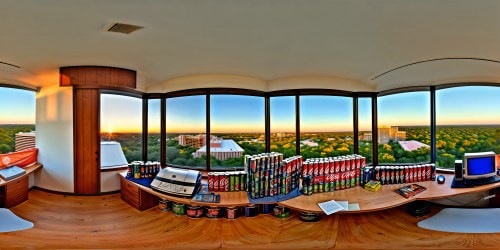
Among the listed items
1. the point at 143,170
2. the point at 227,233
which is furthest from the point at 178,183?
the point at 143,170

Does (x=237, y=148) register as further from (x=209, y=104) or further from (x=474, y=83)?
(x=474, y=83)

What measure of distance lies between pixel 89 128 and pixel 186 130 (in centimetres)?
142

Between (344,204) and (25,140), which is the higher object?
(25,140)

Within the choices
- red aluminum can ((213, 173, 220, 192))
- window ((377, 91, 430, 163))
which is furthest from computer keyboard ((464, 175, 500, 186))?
red aluminum can ((213, 173, 220, 192))

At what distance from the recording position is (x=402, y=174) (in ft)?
9.86

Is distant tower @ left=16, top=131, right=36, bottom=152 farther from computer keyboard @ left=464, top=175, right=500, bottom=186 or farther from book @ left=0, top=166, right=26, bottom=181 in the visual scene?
computer keyboard @ left=464, top=175, right=500, bottom=186

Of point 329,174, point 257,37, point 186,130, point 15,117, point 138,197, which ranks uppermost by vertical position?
point 257,37

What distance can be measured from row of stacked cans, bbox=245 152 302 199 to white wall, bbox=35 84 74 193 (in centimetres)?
289

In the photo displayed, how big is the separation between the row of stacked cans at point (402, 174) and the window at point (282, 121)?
4.57ft

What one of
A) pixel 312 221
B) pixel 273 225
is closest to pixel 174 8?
pixel 273 225

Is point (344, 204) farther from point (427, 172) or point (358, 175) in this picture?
point (427, 172)

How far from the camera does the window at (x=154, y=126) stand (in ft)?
12.7

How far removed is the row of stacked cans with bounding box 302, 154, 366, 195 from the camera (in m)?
2.62

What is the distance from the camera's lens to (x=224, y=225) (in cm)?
236
